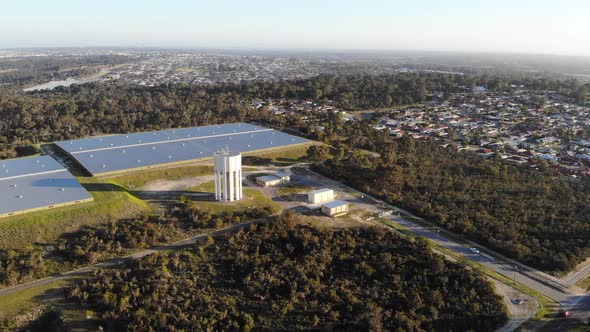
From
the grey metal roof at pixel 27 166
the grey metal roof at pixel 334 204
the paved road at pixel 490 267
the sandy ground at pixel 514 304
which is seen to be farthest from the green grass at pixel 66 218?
Result: the sandy ground at pixel 514 304

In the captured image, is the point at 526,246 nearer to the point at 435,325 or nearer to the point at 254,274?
the point at 435,325

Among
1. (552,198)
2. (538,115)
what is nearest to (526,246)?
(552,198)

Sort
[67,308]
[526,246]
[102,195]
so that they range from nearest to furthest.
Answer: [67,308] < [526,246] < [102,195]

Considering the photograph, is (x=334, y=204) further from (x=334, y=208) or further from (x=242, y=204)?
(x=242, y=204)

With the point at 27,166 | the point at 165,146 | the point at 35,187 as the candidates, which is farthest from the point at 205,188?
the point at 27,166

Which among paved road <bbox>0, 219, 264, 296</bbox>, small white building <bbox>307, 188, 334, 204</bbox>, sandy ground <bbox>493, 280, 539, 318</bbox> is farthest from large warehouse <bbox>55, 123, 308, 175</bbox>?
sandy ground <bbox>493, 280, 539, 318</bbox>

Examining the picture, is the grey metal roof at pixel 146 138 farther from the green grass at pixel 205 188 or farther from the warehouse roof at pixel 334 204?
the warehouse roof at pixel 334 204

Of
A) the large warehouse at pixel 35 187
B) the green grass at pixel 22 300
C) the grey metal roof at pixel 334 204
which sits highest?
the large warehouse at pixel 35 187
